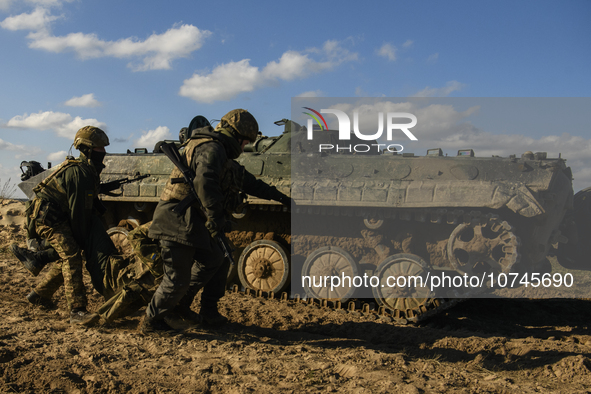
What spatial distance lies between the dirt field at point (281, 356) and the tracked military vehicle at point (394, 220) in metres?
0.93

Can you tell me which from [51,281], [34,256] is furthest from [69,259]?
[34,256]

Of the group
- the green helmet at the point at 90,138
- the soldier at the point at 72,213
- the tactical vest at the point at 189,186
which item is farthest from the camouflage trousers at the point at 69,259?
the tactical vest at the point at 189,186

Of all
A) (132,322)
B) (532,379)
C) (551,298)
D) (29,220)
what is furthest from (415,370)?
(551,298)

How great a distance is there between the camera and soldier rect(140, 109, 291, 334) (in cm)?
410

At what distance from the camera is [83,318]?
4801mm

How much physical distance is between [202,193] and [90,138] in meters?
2.02

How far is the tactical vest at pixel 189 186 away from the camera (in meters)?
4.34

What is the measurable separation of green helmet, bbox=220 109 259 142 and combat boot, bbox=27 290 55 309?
3.16 metres

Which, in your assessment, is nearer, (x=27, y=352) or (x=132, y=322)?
(x=27, y=352)

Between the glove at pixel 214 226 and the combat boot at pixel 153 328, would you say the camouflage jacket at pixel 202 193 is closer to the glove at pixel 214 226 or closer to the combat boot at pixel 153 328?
the glove at pixel 214 226

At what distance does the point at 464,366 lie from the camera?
4367 millimetres

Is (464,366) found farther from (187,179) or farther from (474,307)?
(474,307)

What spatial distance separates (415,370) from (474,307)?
178 inches

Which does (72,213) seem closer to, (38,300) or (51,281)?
(51,281)
